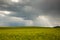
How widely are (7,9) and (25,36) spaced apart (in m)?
1.28

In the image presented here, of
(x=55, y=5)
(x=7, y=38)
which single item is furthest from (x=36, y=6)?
(x=7, y=38)

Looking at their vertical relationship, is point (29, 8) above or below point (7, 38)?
above

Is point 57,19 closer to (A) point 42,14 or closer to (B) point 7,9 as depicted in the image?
(A) point 42,14

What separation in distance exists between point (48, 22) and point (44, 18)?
0.75ft

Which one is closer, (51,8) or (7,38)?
(7,38)

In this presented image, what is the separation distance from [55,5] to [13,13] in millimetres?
1695

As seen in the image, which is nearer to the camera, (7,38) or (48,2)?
(7,38)

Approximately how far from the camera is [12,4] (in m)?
5.99

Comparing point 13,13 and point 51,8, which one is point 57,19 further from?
point 13,13

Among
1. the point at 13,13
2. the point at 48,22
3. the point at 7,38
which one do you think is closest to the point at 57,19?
the point at 48,22

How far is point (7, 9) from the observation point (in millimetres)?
5996

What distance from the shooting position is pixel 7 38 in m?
5.43

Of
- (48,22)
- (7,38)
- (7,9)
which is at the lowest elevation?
(7,38)

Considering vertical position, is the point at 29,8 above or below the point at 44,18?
above
